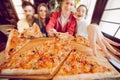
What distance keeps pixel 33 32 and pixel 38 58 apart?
23 cm

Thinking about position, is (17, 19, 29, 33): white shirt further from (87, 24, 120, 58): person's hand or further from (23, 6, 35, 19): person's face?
(87, 24, 120, 58): person's hand

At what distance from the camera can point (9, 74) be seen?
0.87 metres

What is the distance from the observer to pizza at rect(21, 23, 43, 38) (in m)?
1.08

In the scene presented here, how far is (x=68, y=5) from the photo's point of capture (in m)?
1.05

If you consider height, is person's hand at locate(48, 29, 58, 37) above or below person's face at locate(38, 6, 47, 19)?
below

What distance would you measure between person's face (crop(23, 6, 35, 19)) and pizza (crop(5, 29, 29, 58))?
152 mm

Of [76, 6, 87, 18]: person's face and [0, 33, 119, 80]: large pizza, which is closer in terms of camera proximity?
[0, 33, 119, 80]: large pizza

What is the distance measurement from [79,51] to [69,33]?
174 millimetres

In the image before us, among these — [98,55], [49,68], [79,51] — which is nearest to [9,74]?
[49,68]

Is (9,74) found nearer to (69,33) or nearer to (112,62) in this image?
(69,33)

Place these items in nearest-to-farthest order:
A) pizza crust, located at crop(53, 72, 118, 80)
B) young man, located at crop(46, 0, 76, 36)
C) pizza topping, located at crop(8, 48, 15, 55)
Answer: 1. pizza crust, located at crop(53, 72, 118, 80)
2. pizza topping, located at crop(8, 48, 15, 55)
3. young man, located at crop(46, 0, 76, 36)

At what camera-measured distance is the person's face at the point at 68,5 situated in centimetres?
104

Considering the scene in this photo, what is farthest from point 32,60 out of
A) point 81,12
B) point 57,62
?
point 81,12

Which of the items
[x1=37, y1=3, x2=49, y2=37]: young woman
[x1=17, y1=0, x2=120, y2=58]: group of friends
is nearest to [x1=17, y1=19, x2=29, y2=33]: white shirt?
[x1=17, y1=0, x2=120, y2=58]: group of friends
